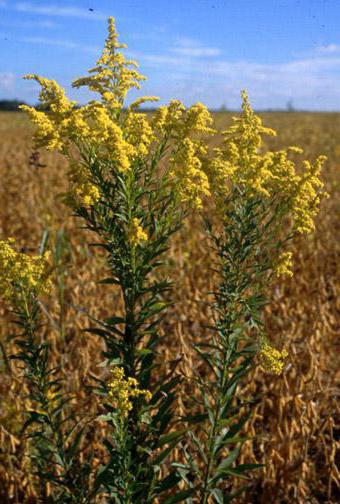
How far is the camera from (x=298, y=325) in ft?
18.0

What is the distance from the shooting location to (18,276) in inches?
102

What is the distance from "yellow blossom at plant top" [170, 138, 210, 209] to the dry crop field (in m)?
0.48

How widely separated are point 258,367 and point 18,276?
2.74m

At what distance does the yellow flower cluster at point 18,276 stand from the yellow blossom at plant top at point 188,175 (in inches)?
31.7

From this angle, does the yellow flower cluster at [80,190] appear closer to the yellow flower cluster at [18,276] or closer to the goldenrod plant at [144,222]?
the goldenrod plant at [144,222]

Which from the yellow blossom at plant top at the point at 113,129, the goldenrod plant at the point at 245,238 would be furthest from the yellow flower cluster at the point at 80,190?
the goldenrod plant at the point at 245,238

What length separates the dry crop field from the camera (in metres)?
3.72

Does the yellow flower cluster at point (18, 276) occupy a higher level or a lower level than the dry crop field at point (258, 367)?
higher

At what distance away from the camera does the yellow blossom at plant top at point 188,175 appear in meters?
2.45

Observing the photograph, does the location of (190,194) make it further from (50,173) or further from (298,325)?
(50,173)

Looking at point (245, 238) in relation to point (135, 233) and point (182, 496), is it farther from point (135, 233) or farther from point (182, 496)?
point (182, 496)

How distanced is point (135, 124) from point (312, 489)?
2947 millimetres

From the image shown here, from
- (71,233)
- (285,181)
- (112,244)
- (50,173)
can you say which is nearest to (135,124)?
(112,244)

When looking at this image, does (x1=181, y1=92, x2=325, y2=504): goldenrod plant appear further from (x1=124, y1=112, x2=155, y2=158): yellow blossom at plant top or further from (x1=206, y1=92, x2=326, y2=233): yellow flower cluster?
(x1=124, y1=112, x2=155, y2=158): yellow blossom at plant top
